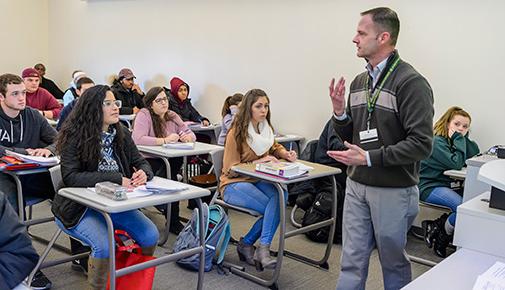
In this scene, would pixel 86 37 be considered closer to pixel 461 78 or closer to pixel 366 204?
pixel 461 78

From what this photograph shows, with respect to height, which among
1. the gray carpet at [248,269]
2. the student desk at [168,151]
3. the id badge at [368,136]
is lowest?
the gray carpet at [248,269]

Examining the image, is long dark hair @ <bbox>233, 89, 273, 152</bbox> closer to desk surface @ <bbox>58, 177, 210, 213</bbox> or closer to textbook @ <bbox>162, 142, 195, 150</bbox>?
textbook @ <bbox>162, 142, 195, 150</bbox>

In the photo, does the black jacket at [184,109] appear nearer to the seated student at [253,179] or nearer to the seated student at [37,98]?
the seated student at [37,98]

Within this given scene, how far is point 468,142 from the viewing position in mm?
3869

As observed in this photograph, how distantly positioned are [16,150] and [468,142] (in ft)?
10.7

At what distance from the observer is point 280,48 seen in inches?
204

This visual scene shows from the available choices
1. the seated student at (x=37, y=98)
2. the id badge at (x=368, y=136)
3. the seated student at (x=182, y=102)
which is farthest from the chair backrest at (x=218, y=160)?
the seated student at (x=37, y=98)

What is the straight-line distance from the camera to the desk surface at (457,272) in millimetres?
1401

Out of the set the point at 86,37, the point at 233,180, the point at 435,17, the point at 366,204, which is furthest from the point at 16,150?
the point at 86,37

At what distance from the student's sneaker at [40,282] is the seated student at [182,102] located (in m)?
2.97

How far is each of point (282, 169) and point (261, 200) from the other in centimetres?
31

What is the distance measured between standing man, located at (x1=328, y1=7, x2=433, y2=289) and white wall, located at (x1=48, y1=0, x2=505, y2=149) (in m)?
2.22

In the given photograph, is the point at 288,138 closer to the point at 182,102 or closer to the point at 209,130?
the point at 209,130

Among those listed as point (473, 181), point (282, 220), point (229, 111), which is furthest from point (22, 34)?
point (473, 181)
